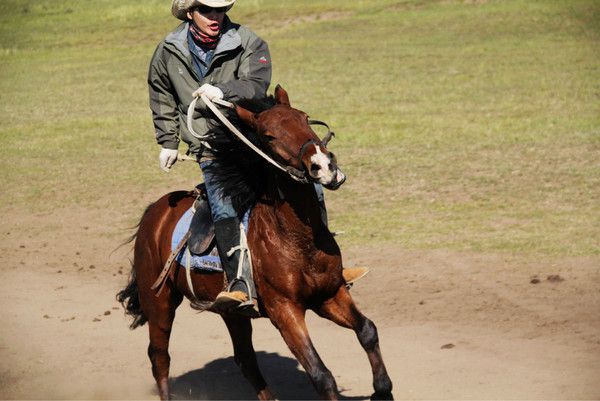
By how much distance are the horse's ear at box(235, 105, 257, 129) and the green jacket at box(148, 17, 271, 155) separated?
0.24 meters

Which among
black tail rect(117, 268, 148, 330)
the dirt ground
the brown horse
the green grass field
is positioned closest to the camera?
the brown horse

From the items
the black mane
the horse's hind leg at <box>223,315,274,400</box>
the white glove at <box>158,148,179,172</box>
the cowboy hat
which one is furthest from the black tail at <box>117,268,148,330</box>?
the cowboy hat

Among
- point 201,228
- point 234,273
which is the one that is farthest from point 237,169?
point 234,273

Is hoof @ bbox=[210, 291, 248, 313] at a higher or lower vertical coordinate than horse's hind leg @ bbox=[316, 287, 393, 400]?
higher

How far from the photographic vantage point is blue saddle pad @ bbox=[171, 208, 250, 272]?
817 cm

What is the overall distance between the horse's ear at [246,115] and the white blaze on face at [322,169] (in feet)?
2.32

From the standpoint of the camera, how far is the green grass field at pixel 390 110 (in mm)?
15320

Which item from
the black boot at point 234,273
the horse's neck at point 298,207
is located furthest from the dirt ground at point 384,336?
the horse's neck at point 298,207

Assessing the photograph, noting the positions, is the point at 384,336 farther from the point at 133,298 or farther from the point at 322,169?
the point at 322,169

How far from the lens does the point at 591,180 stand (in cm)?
1633

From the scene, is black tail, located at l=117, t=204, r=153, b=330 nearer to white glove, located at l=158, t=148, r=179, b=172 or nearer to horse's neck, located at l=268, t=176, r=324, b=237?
white glove, located at l=158, t=148, r=179, b=172

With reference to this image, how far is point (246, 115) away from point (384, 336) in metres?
3.63

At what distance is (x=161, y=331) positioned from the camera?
9078mm

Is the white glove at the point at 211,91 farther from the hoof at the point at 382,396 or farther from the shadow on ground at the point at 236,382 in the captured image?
the shadow on ground at the point at 236,382
